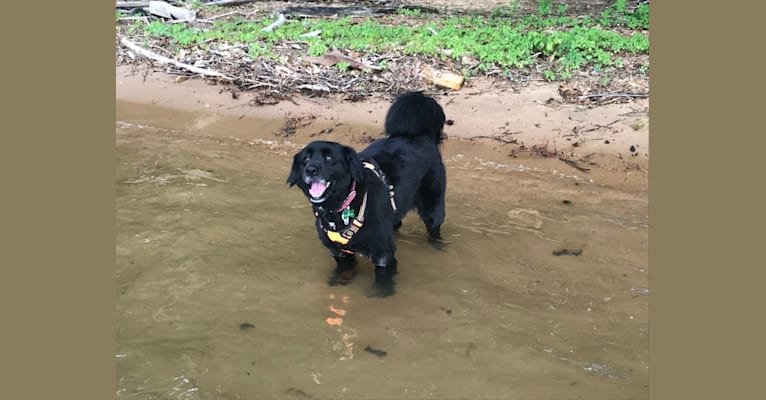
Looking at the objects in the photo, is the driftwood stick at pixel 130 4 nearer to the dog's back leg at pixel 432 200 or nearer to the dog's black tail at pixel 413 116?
the dog's black tail at pixel 413 116

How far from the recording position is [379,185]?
540 centimetres

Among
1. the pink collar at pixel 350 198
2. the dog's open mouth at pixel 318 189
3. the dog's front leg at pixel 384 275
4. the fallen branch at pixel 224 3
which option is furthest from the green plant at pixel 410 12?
the dog's open mouth at pixel 318 189

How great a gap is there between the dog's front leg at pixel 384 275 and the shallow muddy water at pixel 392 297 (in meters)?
0.10

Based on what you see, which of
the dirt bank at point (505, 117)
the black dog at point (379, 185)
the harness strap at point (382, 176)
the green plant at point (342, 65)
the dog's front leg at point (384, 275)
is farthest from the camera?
the green plant at point (342, 65)

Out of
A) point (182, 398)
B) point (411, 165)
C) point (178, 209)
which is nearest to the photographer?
point (182, 398)

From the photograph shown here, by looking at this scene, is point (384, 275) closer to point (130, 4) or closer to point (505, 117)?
point (505, 117)

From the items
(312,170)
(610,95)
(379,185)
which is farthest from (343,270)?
(610,95)

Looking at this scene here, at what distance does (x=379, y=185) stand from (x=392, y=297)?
927mm

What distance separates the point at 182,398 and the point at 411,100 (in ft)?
11.0

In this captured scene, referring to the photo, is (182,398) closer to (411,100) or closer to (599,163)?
(411,100)

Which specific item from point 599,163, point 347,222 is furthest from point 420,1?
point 347,222

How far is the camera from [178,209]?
7.18 metres

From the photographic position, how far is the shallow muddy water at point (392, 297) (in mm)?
4348

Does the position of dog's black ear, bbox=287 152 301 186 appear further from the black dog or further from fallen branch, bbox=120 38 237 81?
fallen branch, bbox=120 38 237 81
